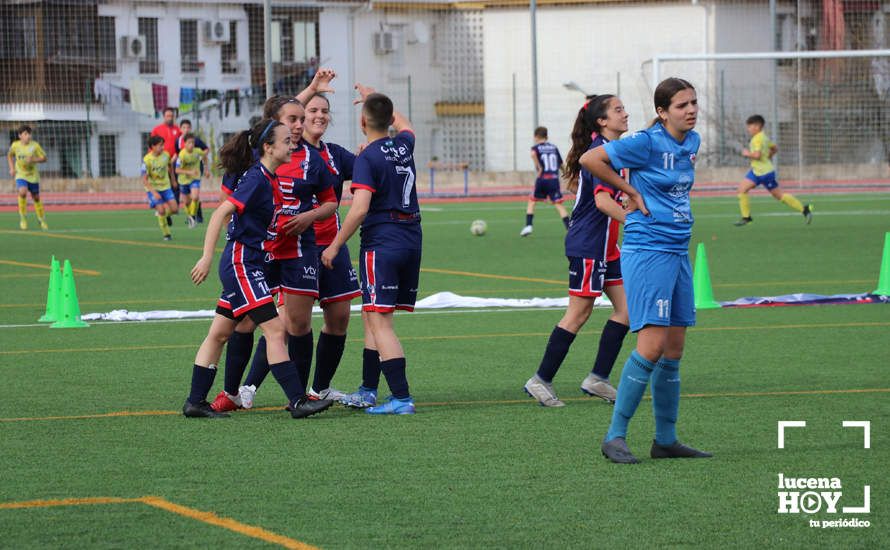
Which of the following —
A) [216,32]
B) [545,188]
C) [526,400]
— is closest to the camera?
[526,400]

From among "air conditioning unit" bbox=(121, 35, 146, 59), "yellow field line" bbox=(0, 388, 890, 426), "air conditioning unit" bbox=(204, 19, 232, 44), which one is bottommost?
"yellow field line" bbox=(0, 388, 890, 426)

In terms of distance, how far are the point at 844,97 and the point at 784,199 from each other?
39.4 ft

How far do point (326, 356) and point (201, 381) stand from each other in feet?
3.12

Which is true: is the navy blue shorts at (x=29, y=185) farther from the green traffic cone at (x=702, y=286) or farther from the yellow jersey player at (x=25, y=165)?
the green traffic cone at (x=702, y=286)

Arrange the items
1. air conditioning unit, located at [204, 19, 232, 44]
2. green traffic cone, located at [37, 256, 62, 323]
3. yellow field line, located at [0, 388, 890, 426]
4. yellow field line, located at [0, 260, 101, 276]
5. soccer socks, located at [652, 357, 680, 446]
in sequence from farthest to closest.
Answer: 1. air conditioning unit, located at [204, 19, 232, 44]
2. yellow field line, located at [0, 260, 101, 276]
3. green traffic cone, located at [37, 256, 62, 323]
4. yellow field line, located at [0, 388, 890, 426]
5. soccer socks, located at [652, 357, 680, 446]

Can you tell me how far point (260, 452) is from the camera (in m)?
7.92

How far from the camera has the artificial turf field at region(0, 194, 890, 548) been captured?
20.4ft

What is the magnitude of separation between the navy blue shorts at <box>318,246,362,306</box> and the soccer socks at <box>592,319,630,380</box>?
63.5 inches

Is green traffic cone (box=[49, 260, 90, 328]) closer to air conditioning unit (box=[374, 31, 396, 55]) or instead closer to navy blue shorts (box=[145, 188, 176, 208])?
navy blue shorts (box=[145, 188, 176, 208])

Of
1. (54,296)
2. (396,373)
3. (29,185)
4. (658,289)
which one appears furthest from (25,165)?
(658,289)

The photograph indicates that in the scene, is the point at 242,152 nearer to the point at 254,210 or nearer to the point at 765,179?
the point at 254,210

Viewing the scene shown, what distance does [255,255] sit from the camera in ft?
29.1

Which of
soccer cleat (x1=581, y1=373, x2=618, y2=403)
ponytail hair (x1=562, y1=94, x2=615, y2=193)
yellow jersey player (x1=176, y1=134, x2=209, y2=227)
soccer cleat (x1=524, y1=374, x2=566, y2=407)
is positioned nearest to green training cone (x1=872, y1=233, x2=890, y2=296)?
soccer cleat (x1=581, y1=373, x2=618, y2=403)

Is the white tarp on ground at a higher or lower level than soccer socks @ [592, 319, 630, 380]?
lower
